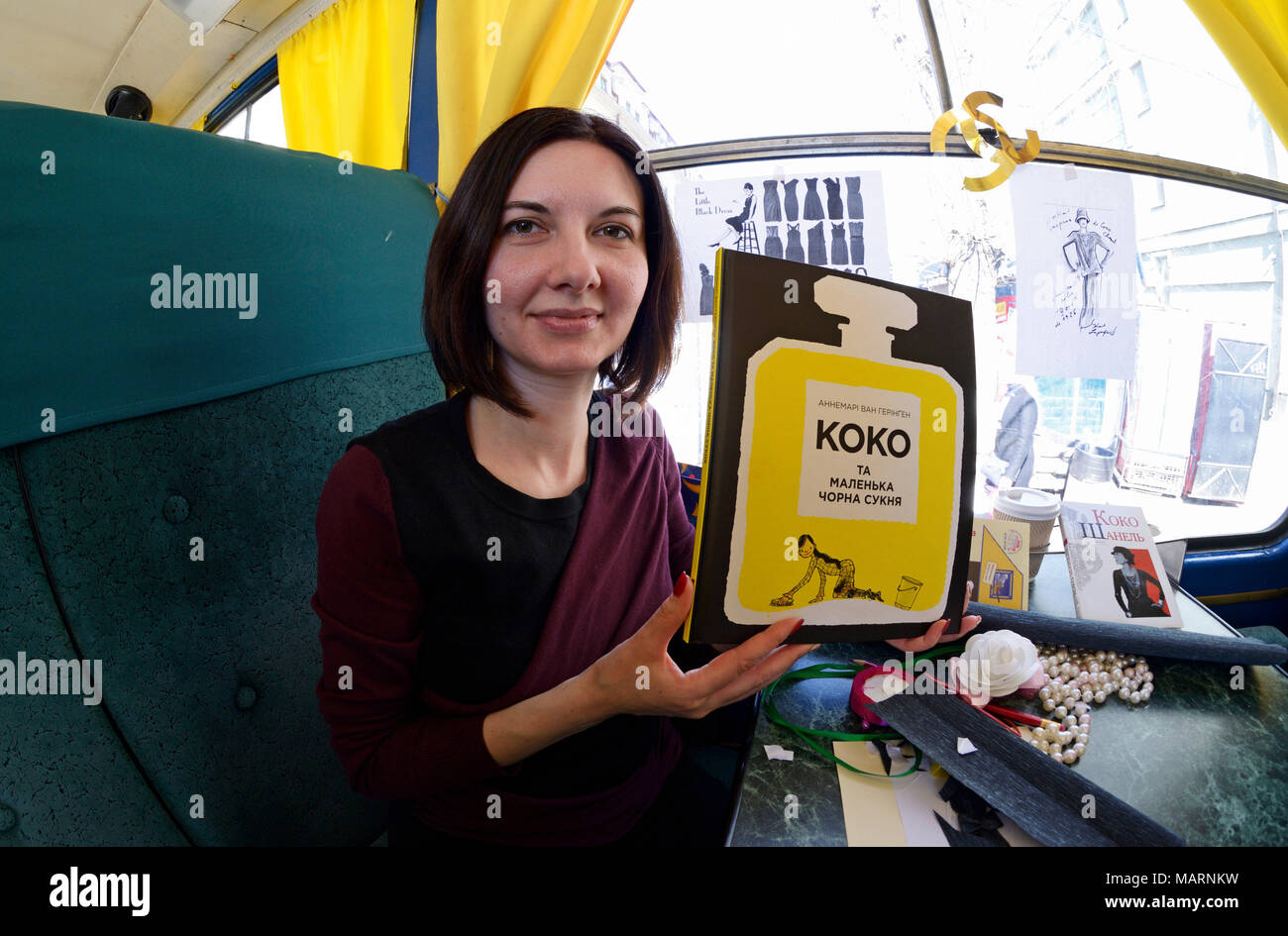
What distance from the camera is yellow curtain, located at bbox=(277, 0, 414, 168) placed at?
176 cm

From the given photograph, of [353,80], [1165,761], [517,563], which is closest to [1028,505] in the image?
[1165,761]

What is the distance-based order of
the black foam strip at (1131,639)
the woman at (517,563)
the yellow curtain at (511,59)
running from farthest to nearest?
the yellow curtain at (511,59)
the black foam strip at (1131,639)
the woman at (517,563)

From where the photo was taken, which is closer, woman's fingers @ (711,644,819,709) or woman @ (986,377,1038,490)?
woman's fingers @ (711,644,819,709)

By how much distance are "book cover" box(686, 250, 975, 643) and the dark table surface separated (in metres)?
0.22

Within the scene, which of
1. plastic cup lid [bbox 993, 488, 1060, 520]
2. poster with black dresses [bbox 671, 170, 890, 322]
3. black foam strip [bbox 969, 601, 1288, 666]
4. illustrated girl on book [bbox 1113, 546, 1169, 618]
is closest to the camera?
black foam strip [bbox 969, 601, 1288, 666]

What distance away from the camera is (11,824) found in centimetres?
58

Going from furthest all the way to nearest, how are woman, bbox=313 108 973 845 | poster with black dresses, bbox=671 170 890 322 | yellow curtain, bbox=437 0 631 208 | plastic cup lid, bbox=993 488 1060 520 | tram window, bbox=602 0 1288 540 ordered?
1. poster with black dresses, bbox=671 170 890 322
2. tram window, bbox=602 0 1288 540
3. yellow curtain, bbox=437 0 631 208
4. plastic cup lid, bbox=993 488 1060 520
5. woman, bbox=313 108 973 845

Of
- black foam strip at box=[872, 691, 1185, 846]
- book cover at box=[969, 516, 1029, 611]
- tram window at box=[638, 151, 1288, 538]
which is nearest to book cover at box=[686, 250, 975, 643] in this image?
black foam strip at box=[872, 691, 1185, 846]

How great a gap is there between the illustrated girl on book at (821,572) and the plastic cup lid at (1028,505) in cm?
85

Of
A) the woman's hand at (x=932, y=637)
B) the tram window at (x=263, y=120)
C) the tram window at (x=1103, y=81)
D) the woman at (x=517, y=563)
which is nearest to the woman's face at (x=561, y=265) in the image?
the woman at (x=517, y=563)

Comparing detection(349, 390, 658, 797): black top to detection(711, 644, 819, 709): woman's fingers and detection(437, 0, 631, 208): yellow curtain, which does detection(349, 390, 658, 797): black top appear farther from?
detection(437, 0, 631, 208): yellow curtain

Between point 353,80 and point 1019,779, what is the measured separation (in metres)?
2.68

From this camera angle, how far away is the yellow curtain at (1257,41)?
3.98 feet

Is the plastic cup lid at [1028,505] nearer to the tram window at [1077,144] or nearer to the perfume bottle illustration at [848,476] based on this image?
the tram window at [1077,144]
